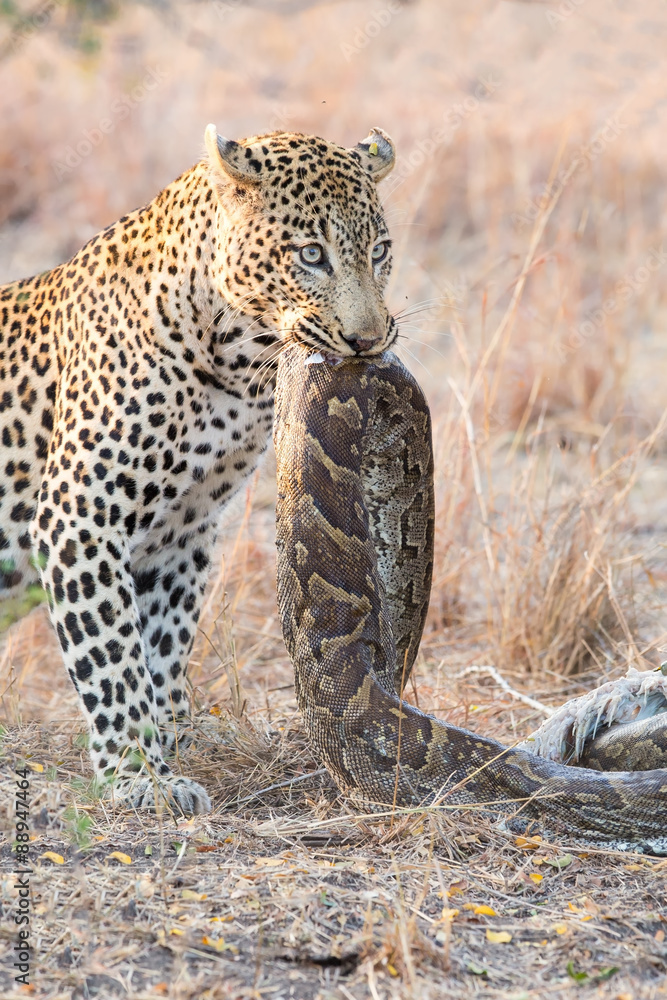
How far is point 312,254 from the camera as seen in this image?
442 centimetres

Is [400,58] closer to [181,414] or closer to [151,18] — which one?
[151,18]

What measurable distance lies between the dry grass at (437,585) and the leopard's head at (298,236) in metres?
0.55

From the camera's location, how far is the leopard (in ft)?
14.6

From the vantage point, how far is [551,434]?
9.12m

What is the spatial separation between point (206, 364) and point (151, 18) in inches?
524

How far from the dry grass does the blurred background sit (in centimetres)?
4

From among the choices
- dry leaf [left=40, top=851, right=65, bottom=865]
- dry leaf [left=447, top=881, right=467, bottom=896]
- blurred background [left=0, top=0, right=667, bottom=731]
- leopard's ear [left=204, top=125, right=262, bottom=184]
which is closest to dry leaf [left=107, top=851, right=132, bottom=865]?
dry leaf [left=40, top=851, right=65, bottom=865]

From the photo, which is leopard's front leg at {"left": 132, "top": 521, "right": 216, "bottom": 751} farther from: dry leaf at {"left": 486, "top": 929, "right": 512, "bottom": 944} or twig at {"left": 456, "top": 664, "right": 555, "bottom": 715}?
dry leaf at {"left": 486, "top": 929, "right": 512, "bottom": 944}

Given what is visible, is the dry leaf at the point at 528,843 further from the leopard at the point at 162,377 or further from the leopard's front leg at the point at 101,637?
the leopard's front leg at the point at 101,637

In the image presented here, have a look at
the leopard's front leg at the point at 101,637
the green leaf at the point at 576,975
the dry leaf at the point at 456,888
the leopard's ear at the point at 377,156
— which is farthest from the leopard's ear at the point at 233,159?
the green leaf at the point at 576,975

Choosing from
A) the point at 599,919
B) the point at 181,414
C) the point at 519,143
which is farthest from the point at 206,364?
the point at 519,143

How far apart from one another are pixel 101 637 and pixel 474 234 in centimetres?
883

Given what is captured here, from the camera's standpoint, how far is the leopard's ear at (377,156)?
15.8ft

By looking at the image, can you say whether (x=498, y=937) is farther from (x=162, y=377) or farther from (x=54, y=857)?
(x=162, y=377)
